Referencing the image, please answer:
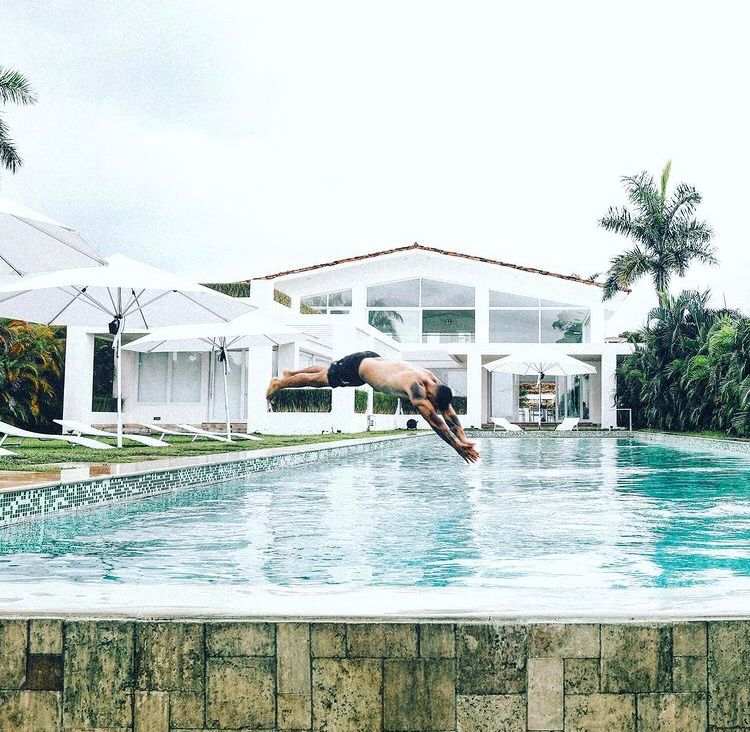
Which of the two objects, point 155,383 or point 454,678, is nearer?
point 454,678

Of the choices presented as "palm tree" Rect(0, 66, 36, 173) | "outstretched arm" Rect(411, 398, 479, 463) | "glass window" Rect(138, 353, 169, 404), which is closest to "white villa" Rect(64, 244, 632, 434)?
"glass window" Rect(138, 353, 169, 404)

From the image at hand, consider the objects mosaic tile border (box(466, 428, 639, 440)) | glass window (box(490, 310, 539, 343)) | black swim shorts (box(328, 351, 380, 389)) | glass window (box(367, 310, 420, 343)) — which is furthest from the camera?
glass window (box(490, 310, 539, 343))

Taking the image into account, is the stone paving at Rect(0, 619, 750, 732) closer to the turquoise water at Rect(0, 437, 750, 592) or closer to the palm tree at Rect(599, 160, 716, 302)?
the turquoise water at Rect(0, 437, 750, 592)

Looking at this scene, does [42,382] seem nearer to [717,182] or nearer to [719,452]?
[719,452]

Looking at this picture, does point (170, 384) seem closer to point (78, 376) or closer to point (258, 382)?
point (78, 376)

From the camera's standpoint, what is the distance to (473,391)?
31.2 metres

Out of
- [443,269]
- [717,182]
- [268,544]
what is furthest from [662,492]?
[717,182]

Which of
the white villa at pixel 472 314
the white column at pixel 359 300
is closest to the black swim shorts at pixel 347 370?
the white villa at pixel 472 314

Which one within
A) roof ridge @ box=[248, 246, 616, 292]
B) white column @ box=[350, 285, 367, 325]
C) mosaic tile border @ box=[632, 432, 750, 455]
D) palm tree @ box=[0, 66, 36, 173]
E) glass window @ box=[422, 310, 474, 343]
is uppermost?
palm tree @ box=[0, 66, 36, 173]

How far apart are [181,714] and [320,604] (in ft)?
1.96

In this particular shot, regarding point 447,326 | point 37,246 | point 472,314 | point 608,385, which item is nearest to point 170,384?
point 447,326

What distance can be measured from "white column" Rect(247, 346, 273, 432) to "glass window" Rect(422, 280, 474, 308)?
11107mm

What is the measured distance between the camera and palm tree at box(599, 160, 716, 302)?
31281 millimetres

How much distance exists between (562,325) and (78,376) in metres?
18.5
